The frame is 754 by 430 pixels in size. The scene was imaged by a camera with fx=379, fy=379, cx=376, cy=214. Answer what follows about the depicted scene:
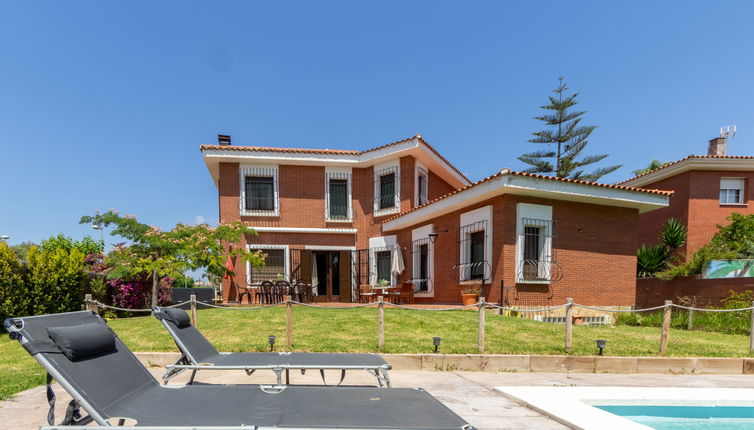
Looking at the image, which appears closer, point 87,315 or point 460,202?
point 87,315

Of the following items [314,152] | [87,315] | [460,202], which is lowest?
[87,315]

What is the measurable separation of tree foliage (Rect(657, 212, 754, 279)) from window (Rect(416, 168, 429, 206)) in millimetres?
9129

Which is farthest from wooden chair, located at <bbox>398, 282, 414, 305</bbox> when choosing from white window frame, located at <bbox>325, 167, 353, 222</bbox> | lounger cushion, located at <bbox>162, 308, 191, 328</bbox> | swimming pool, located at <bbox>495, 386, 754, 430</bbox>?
lounger cushion, located at <bbox>162, 308, 191, 328</bbox>

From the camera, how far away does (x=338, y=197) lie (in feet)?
55.9

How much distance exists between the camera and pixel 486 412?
13.1ft

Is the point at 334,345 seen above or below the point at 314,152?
below

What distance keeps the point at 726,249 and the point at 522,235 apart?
328 inches

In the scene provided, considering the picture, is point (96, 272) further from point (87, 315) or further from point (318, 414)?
point (318, 414)

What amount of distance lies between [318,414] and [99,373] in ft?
5.68

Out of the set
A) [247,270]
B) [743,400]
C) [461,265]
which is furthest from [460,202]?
[247,270]

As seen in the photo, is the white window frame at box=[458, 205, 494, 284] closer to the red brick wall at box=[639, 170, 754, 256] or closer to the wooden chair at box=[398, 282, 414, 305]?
the wooden chair at box=[398, 282, 414, 305]

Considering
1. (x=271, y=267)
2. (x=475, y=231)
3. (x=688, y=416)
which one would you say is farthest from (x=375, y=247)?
(x=688, y=416)

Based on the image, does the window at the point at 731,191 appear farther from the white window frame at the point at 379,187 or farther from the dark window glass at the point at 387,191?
the dark window glass at the point at 387,191

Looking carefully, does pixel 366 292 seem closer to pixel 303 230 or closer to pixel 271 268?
pixel 303 230
